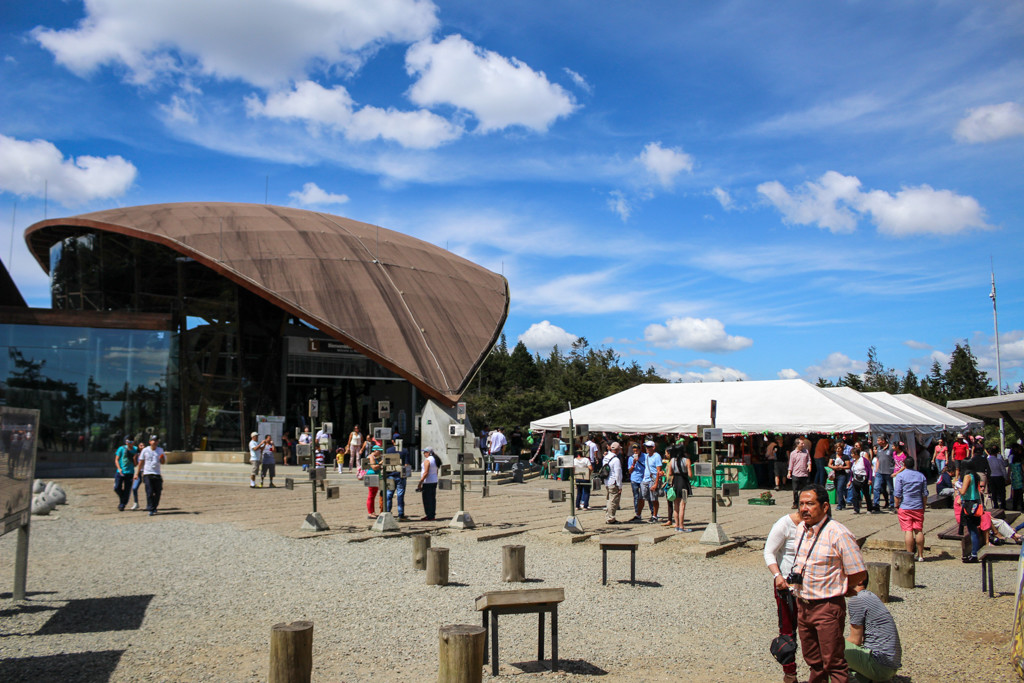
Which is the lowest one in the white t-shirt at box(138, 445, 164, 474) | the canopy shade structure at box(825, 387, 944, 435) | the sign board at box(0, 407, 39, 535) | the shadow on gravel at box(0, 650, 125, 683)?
the shadow on gravel at box(0, 650, 125, 683)

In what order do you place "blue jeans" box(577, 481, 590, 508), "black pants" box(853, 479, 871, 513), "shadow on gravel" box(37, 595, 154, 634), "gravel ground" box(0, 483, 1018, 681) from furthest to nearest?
"blue jeans" box(577, 481, 590, 508) < "black pants" box(853, 479, 871, 513) < "shadow on gravel" box(37, 595, 154, 634) < "gravel ground" box(0, 483, 1018, 681)

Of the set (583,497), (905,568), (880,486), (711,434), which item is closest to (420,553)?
(711,434)

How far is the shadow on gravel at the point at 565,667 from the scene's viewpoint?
5.84 meters

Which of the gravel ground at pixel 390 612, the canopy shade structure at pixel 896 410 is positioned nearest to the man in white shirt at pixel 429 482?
the gravel ground at pixel 390 612

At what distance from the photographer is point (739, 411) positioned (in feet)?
78.3

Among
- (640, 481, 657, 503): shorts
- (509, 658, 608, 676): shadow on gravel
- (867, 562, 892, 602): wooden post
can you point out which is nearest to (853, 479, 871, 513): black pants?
(640, 481, 657, 503): shorts

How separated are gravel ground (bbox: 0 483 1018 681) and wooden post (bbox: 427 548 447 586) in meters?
0.12

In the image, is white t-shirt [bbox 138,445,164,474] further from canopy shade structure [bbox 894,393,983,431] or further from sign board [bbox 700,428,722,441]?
canopy shade structure [bbox 894,393,983,431]

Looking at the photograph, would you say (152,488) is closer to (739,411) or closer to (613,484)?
(613,484)

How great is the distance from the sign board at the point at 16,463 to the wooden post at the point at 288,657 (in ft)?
10.0

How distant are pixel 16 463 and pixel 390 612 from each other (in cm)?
387

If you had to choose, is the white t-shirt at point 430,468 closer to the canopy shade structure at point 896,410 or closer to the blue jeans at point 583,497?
the blue jeans at point 583,497

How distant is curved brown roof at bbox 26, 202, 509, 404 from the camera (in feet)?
94.1

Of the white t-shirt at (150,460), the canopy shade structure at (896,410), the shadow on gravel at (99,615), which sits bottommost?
the shadow on gravel at (99,615)
